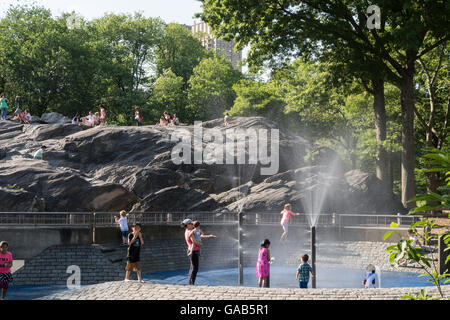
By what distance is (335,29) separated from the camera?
34344 millimetres

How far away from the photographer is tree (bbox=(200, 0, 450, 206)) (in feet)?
107

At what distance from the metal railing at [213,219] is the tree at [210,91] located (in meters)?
41.1

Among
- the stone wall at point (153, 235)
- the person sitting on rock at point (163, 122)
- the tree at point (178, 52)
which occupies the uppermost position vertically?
the tree at point (178, 52)

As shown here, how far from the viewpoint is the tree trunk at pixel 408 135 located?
110 ft

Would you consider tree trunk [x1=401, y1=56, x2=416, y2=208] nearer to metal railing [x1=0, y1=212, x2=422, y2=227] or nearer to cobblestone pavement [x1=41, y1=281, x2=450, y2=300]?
metal railing [x1=0, y1=212, x2=422, y2=227]

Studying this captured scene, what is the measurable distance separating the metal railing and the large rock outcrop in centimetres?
264

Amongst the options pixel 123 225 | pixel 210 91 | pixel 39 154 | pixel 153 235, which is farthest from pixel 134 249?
pixel 210 91

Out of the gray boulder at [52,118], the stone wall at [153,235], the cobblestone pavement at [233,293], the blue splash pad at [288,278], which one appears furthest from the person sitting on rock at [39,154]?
the cobblestone pavement at [233,293]

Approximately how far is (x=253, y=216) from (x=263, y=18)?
13708 millimetres

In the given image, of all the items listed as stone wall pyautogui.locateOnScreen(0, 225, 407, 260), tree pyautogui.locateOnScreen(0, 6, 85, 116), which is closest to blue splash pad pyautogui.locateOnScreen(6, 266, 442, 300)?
stone wall pyautogui.locateOnScreen(0, 225, 407, 260)

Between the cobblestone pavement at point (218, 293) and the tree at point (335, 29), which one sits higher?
the tree at point (335, 29)

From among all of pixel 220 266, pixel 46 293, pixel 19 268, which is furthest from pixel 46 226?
pixel 220 266

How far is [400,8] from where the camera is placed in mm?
32781

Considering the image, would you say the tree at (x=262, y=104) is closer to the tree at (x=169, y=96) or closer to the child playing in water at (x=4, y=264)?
the tree at (x=169, y=96)
